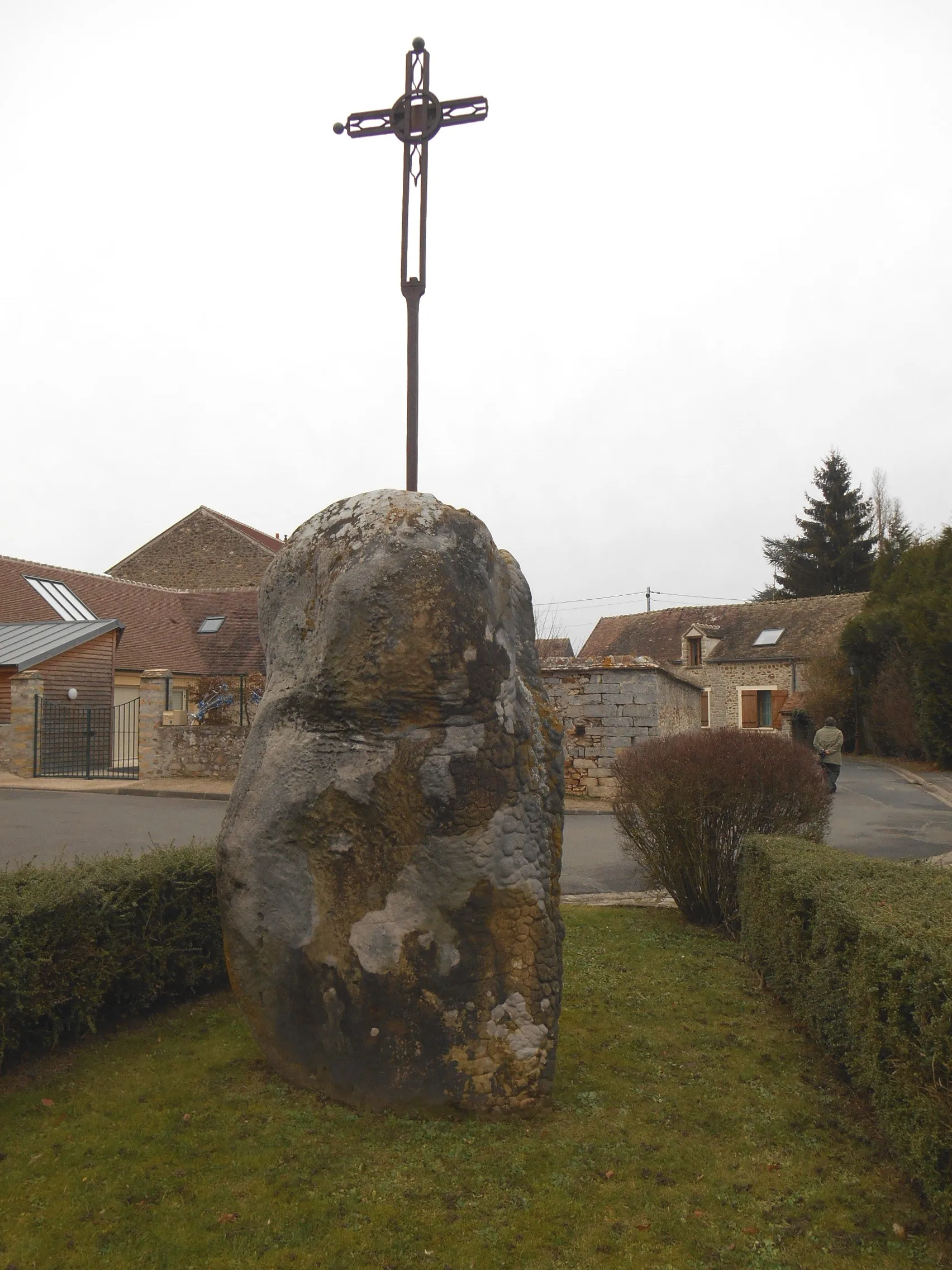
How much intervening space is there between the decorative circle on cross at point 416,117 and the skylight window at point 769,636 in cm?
3155

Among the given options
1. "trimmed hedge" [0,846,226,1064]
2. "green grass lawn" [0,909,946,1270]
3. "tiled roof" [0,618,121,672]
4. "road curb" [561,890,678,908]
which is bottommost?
"road curb" [561,890,678,908]

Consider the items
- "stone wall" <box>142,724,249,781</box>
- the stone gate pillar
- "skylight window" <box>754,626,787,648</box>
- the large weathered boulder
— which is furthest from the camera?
"skylight window" <box>754,626,787,648</box>

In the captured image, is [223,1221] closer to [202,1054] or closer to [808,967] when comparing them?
[202,1054]

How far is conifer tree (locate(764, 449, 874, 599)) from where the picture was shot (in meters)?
42.8

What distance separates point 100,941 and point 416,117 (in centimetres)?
684

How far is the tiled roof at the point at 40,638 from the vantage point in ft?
69.4

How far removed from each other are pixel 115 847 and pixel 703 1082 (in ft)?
28.6

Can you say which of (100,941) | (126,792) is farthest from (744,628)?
(100,941)

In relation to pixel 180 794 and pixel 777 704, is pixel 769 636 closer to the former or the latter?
pixel 777 704

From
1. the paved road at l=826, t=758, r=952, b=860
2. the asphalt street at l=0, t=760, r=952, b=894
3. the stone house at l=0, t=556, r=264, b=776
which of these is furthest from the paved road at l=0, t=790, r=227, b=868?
the paved road at l=826, t=758, r=952, b=860

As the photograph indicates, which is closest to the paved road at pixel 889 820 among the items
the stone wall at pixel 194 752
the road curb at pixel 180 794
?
the road curb at pixel 180 794

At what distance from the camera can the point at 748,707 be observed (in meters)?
35.9

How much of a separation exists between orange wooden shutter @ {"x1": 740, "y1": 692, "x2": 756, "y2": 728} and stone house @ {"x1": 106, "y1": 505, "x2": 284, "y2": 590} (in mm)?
19768

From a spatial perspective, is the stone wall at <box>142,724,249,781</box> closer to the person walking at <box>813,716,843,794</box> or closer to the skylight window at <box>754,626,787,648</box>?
the person walking at <box>813,716,843,794</box>
